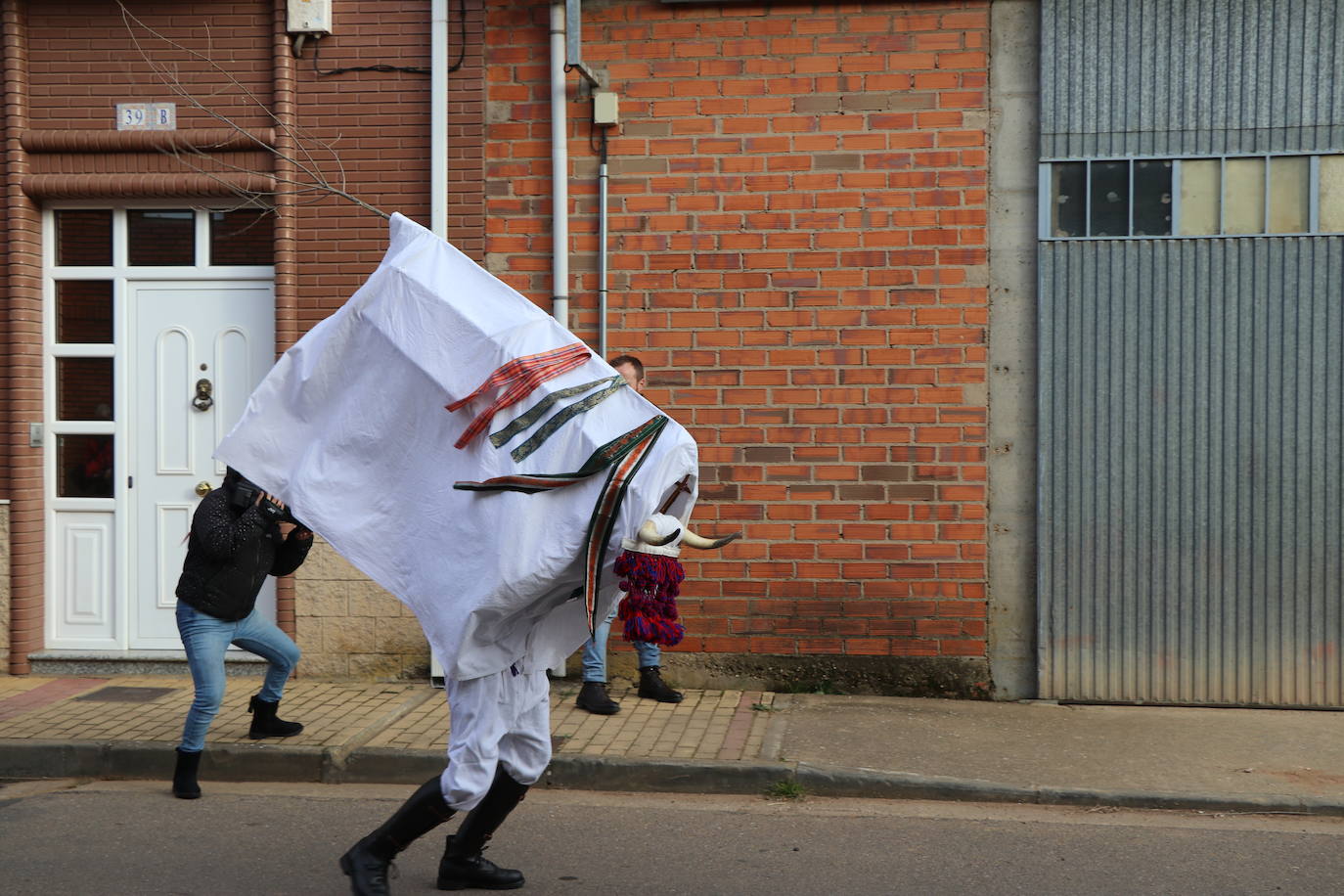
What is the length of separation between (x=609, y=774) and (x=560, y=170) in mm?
3606

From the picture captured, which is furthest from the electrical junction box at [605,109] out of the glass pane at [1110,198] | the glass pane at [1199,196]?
the glass pane at [1199,196]

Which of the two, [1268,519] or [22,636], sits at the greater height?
[1268,519]

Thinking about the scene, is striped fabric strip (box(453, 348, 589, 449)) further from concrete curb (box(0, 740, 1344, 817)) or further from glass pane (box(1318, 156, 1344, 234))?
glass pane (box(1318, 156, 1344, 234))

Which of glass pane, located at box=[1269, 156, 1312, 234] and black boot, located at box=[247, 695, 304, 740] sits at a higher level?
glass pane, located at box=[1269, 156, 1312, 234]

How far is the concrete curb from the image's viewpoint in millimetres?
5777

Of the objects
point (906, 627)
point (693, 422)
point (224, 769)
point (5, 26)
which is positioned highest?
point (5, 26)

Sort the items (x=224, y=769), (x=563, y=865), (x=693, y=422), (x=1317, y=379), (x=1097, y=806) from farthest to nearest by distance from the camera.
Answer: (x=693, y=422) < (x=1317, y=379) < (x=224, y=769) < (x=1097, y=806) < (x=563, y=865)

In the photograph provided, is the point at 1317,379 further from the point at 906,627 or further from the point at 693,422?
the point at 693,422

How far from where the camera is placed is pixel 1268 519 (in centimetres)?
730

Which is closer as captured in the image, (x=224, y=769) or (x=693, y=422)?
(x=224, y=769)

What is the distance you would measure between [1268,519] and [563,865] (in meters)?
4.57

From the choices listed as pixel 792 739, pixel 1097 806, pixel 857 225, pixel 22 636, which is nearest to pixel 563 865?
pixel 792 739

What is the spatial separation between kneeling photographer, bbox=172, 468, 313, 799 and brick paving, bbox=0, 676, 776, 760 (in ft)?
2.23

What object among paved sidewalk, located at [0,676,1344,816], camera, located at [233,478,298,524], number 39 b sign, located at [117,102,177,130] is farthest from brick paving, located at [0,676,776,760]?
number 39 b sign, located at [117,102,177,130]
